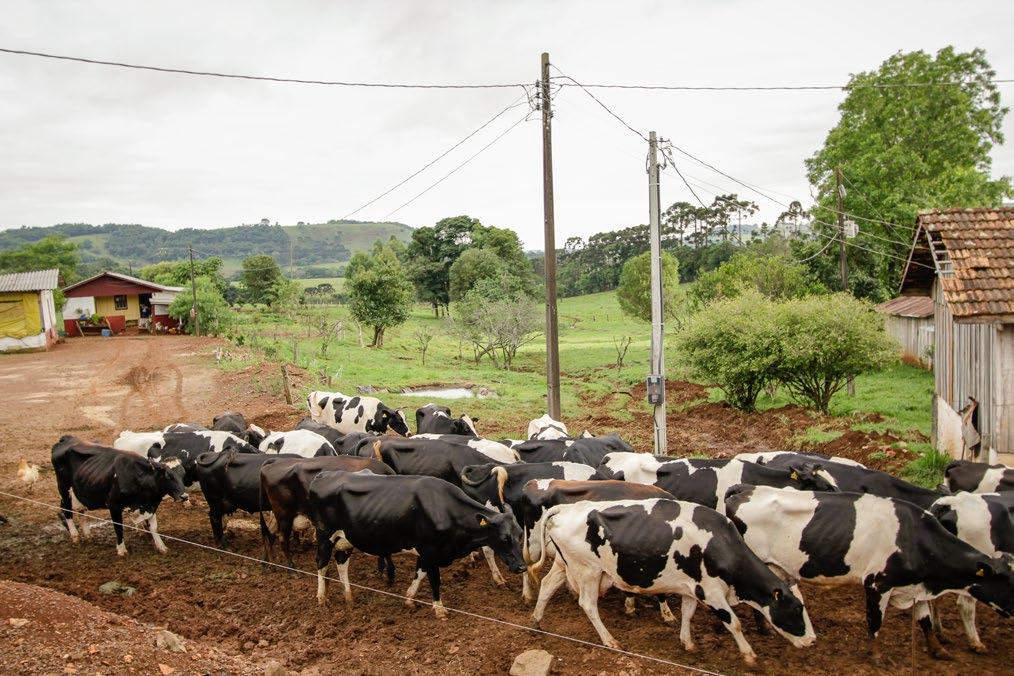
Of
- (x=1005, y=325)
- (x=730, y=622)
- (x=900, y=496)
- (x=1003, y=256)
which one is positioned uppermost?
(x=1003, y=256)

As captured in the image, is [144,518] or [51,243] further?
[51,243]

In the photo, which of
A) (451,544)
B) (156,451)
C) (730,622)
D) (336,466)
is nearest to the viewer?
(730,622)

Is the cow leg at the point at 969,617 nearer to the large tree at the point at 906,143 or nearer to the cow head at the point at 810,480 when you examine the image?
the cow head at the point at 810,480

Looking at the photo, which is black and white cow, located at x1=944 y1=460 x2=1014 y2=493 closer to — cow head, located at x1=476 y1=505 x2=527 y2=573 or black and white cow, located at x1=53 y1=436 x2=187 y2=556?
cow head, located at x1=476 y1=505 x2=527 y2=573

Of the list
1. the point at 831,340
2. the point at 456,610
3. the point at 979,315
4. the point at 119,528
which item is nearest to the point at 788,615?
the point at 456,610

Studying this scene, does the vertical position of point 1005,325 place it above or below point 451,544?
above

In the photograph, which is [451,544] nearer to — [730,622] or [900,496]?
[730,622]

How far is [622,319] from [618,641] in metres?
56.5

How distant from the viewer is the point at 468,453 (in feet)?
35.9

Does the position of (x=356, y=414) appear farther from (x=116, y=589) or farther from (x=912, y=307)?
(x=912, y=307)

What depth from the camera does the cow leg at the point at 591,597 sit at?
7.24 metres

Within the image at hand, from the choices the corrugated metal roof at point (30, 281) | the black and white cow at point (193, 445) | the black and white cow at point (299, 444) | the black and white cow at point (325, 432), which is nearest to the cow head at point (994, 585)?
the black and white cow at point (299, 444)

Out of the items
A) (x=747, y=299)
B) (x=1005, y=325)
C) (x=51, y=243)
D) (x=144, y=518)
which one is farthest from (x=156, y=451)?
(x=51, y=243)

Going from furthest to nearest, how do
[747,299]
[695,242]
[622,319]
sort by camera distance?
[695,242] → [622,319] → [747,299]
